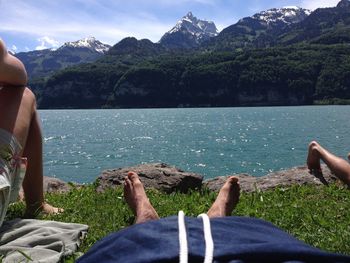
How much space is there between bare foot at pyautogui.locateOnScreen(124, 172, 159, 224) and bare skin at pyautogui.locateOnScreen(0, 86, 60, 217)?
990 millimetres

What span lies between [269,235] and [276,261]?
0.51 metres

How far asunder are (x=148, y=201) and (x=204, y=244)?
2.18m

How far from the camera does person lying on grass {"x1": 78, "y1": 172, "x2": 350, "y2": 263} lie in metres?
2.55

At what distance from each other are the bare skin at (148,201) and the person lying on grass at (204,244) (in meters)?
1.20

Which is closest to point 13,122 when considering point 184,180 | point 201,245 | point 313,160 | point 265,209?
point 201,245

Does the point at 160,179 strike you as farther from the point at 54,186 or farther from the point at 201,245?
the point at 201,245

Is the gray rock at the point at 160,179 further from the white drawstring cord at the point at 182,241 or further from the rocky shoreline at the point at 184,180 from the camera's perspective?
the white drawstring cord at the point at 182,241

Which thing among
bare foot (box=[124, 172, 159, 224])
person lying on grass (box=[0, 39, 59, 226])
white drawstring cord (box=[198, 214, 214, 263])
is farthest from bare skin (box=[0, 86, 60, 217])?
white drawstring cord (box=[198, 214, 214, 263])

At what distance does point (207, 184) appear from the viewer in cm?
984

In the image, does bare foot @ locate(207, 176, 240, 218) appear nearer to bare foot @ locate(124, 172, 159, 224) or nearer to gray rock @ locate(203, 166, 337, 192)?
bare foot @ locate(124, 172, 159, 224)

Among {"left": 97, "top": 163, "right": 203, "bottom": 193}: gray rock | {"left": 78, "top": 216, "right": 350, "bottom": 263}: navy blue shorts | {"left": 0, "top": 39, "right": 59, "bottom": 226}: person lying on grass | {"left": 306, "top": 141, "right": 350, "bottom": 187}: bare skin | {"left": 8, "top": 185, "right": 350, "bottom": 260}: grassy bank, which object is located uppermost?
{"left": 0, "top": 39, "right": 59, "bottom": 226}: person lying on grass

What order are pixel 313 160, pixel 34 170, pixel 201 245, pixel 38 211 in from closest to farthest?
pixel 201 245, pixel 34 170, pixel 38 211, pixel 313 160

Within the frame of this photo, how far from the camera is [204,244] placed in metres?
2.63

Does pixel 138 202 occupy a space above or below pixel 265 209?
above
